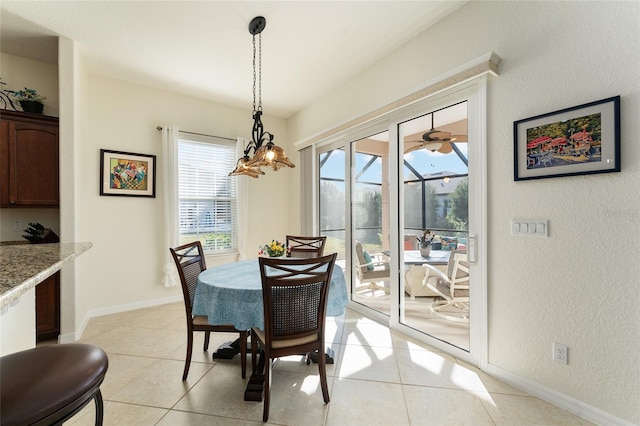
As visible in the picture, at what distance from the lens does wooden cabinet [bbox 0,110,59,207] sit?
267 cm

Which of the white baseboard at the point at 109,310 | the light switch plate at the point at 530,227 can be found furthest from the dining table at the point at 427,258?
the white baseboard at the point at 109,310

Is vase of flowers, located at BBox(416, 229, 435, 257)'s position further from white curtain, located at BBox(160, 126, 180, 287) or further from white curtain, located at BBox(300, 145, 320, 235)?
white curtain, located at BBox(160, 126, 180, 287)

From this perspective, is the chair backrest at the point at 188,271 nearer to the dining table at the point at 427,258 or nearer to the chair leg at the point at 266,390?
the chair leg at the point at 266,390

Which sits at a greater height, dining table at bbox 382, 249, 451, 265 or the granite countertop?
the granite countertop

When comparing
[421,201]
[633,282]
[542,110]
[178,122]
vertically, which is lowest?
[633,282]

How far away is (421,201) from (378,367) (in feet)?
5.20

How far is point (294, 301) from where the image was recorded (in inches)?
67.0

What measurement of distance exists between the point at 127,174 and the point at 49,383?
11.0 feet

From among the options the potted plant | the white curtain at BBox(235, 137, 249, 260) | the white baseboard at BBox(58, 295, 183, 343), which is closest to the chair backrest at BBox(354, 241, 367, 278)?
A: the white curtain at BBox(235, 137, 249, 260)

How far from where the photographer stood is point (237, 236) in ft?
14.2

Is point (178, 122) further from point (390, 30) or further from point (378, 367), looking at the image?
point (378, 367)

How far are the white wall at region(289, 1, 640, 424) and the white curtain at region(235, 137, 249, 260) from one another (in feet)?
10.1

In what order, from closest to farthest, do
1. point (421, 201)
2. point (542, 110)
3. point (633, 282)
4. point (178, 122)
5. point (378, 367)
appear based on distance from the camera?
1. point (633, 282)
2. point (542, 110)
3. point (378, 367)
4. point (421, 201)
5. point (178, 122)

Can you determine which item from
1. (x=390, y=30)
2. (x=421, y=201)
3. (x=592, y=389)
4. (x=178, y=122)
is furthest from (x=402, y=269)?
(x=178, y=122)
